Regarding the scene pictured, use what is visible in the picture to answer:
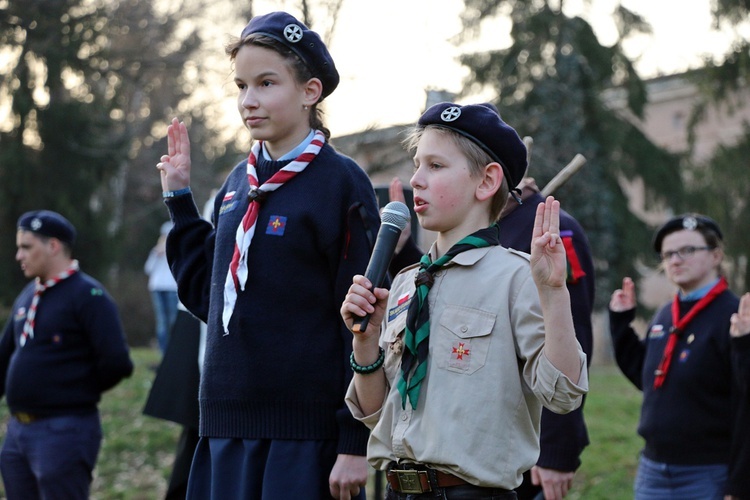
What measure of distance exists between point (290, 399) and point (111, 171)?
1854cm

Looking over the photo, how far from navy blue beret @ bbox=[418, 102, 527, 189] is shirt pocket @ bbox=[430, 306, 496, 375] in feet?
1.59

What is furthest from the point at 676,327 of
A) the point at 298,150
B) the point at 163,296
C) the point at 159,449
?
the point at 163,296

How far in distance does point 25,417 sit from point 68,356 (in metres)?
0.49

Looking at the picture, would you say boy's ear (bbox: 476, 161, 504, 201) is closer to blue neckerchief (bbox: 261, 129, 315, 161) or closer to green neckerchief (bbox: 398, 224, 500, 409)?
green neckerchief (bbox: 398, 224, 500, 409)

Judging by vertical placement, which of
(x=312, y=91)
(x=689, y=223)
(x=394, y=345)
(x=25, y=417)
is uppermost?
(x=312, y=91)

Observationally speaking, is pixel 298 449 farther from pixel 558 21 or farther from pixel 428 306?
pixel 558 21

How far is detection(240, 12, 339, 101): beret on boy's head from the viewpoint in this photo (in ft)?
11.9

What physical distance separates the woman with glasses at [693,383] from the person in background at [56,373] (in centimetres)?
358

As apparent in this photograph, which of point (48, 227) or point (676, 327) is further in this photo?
point (48, 227)

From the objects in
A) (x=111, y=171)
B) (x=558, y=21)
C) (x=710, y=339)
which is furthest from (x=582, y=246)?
(x=558, y=21)

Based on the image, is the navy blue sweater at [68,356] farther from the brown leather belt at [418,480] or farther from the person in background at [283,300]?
the brown leather belt at [418,480]

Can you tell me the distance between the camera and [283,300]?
3562mm

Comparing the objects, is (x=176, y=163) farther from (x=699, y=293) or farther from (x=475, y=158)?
(x=699, y=293)

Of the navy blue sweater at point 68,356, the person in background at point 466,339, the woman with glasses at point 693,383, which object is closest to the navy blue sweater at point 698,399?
the woman with glasses at point 693,383
